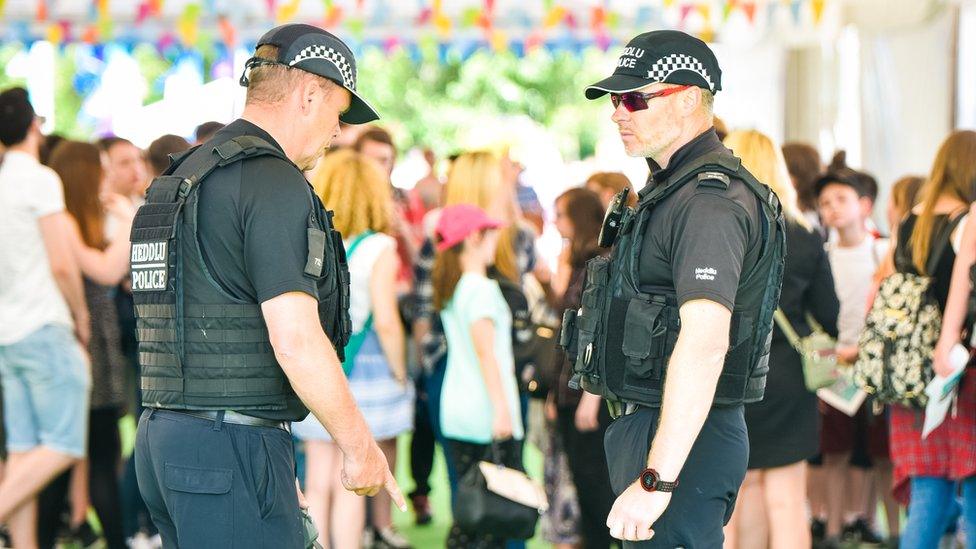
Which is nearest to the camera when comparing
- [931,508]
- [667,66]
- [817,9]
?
[667,66]

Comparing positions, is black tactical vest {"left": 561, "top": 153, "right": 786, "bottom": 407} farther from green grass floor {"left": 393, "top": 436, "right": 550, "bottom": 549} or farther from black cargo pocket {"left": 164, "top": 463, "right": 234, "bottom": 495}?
green grass floor {"left": 393, "top": 436, "right": 550, "bottom": 549}

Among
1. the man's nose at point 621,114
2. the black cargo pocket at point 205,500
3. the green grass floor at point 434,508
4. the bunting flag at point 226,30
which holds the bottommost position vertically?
the green grass floor at point 434,508

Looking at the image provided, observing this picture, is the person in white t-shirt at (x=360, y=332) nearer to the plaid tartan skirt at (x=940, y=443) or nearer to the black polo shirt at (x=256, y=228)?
the plaid tartan skirt at (x=940, y=443)

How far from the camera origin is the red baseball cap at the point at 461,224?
5383mm

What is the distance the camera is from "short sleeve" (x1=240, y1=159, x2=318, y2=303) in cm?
287

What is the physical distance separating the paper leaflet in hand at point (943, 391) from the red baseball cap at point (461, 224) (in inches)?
72.4

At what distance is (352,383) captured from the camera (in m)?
5.46

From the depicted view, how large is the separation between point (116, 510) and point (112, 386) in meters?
0.57

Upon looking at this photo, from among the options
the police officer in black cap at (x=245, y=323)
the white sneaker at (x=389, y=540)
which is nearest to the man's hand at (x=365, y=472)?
the police officer in black cap at (x=245, y=323)

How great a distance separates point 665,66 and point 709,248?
1.72ft

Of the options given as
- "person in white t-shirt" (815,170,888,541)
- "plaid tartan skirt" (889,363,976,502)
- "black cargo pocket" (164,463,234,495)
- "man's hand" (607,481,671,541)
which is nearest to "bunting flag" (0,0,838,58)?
"person in white t-shirt" (815,170,888,541)

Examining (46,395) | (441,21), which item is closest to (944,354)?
(46,395)

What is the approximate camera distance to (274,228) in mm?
2881

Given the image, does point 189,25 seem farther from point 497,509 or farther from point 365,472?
point 365,472
